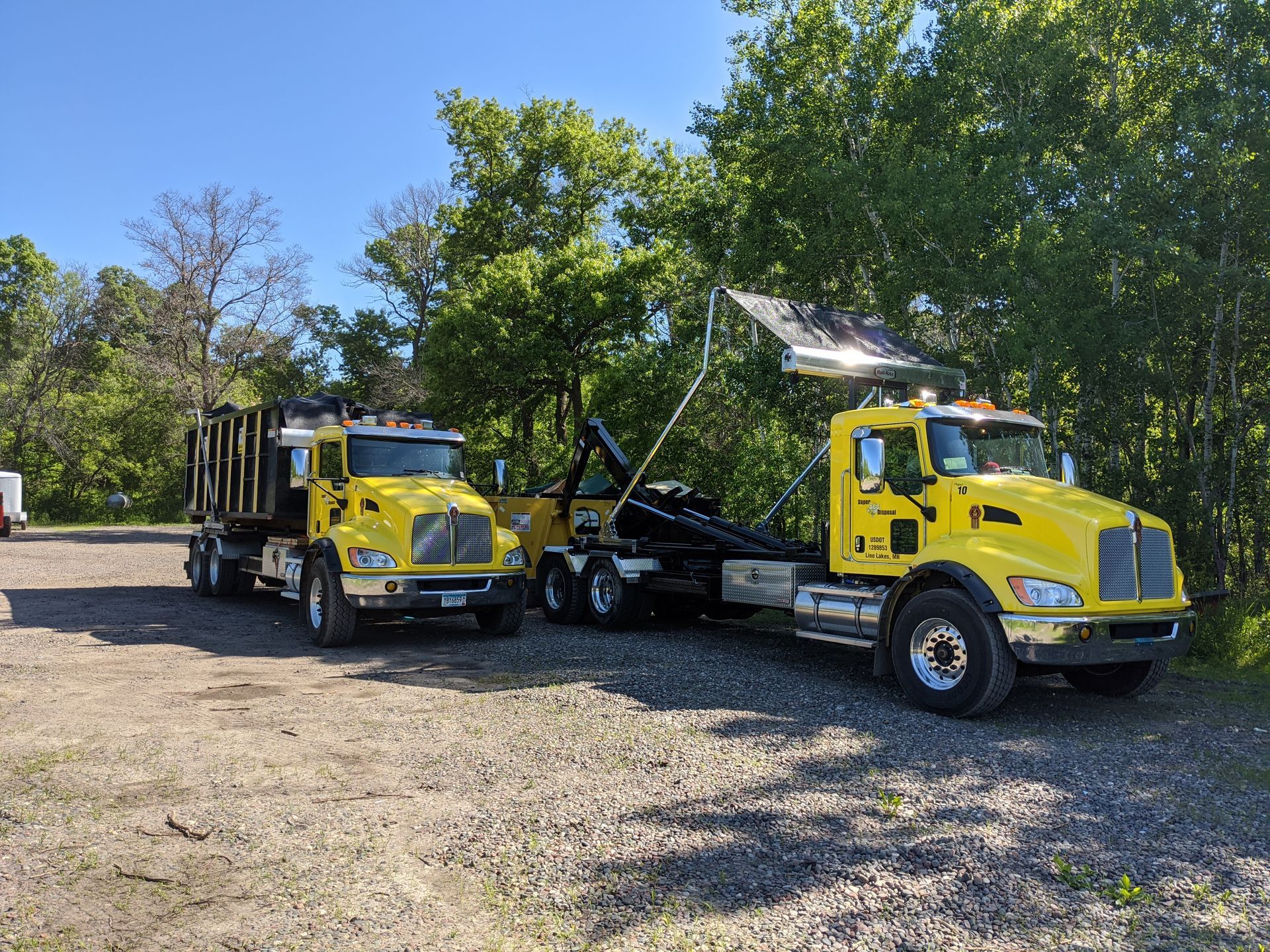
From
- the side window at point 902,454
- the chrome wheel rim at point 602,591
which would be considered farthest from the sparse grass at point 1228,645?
the chrome wheel rim at point 602,591

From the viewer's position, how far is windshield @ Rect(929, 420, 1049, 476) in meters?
8.50

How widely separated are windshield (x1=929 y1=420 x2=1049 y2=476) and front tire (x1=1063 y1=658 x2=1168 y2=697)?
6.06ft

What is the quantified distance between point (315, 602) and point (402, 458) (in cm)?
221

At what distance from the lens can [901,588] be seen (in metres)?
8.14

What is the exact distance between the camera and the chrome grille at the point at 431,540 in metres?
10.9

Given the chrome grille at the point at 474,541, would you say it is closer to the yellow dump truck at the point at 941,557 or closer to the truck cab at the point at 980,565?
the yellow dump truck at the point at 941,557

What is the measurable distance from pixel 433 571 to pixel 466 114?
27170 millimetres

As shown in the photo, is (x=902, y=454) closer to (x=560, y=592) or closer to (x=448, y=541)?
(x=448, y=541)

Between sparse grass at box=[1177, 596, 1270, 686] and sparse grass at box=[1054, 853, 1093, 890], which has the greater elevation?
sparse grass at box=[1177, 596, 1270, 686]

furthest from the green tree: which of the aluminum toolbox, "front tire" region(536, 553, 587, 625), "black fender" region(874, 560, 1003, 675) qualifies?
"black fender" region(874, 560, 1003, 675)

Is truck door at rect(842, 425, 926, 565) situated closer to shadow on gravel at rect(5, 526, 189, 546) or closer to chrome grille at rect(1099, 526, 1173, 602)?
chrome grille at rect(1099, 526, 1173, 602)

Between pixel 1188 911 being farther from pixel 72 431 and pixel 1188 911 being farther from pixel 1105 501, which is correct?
pixel 72 431

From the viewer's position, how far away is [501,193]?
3350cm

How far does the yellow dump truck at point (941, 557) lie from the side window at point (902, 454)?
0.05 feet
